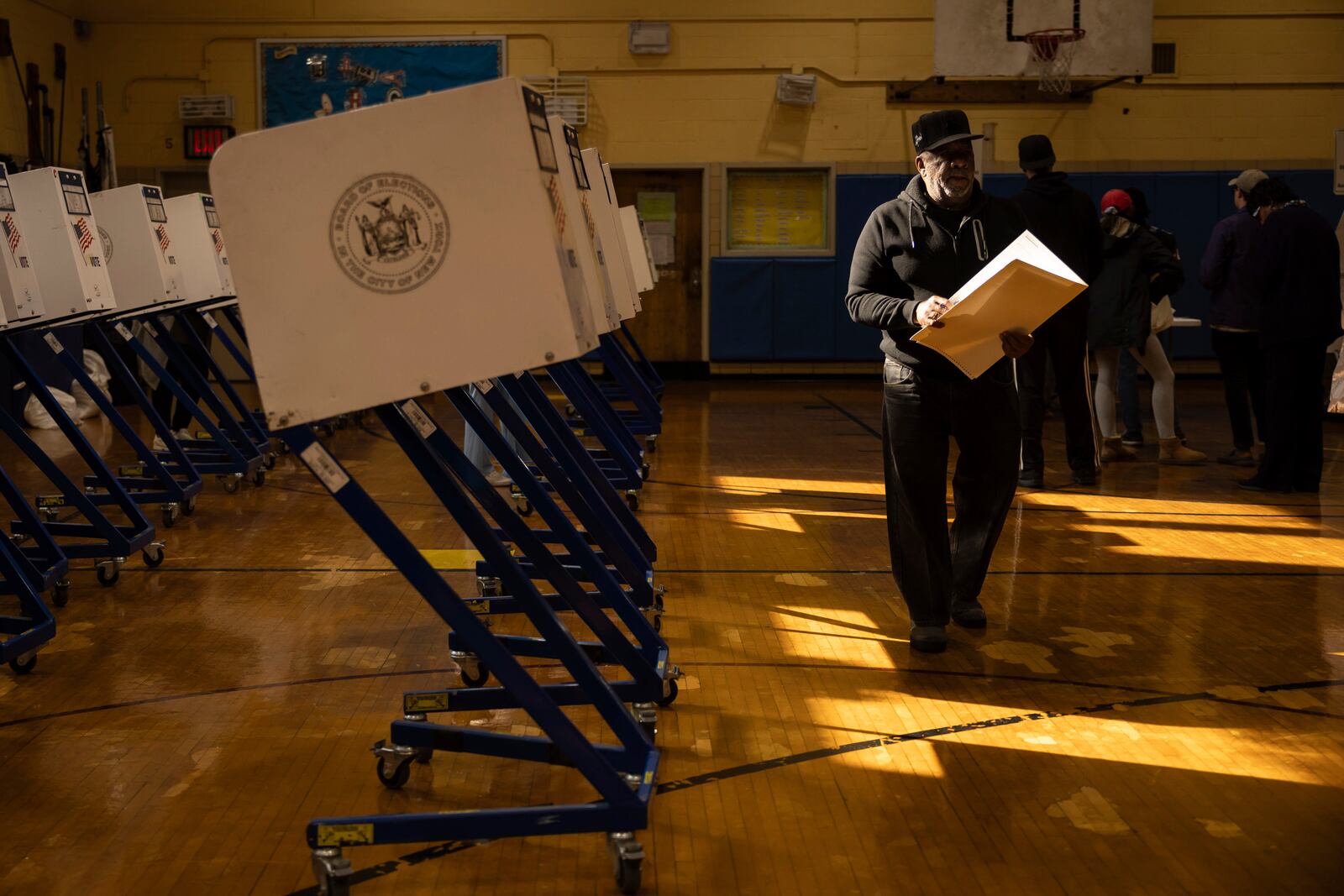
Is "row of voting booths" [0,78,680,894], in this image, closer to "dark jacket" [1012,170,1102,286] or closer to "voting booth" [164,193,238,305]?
"dark jacket" [1012,170,1102,286]

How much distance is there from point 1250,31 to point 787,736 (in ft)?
37.7

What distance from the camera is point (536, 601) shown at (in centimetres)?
226

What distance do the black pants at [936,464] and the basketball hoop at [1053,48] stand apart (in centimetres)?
790

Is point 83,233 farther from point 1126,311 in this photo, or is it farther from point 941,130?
point 1126,311

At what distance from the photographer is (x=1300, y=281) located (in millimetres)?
5879

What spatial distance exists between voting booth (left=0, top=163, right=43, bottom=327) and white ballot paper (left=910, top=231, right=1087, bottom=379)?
269 cm

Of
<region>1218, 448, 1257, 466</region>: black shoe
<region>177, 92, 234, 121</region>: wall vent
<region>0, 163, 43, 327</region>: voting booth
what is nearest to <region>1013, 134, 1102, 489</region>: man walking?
<region>1218, 448, 1257, 466</region>: black shoe

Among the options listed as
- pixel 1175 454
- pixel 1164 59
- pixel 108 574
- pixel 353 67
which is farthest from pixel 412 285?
pixel 1164 59

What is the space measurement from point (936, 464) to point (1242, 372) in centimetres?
389

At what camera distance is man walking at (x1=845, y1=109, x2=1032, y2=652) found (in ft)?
11.5

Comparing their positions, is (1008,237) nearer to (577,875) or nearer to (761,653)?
(761,653)

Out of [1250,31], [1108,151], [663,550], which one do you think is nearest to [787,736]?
[663,550]

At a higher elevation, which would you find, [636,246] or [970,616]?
[636,246]

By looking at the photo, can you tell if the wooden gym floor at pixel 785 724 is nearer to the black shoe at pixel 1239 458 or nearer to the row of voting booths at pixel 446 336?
the row of voting booths at pixel 446 336
